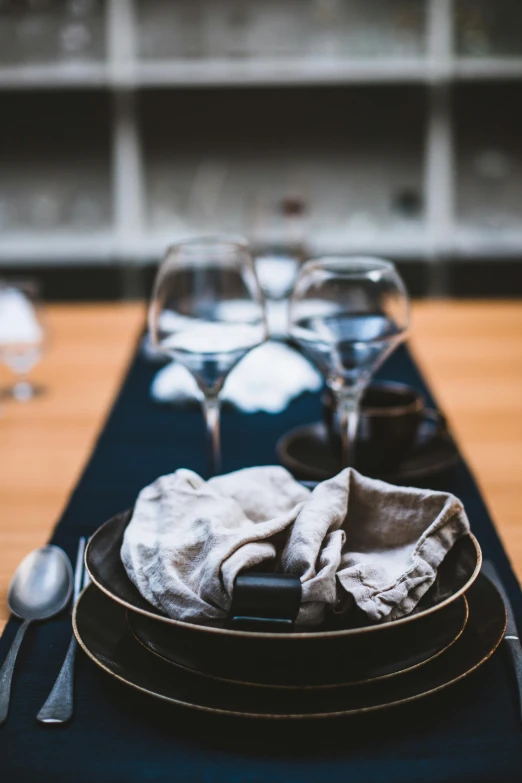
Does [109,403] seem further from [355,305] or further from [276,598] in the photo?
[276,598]

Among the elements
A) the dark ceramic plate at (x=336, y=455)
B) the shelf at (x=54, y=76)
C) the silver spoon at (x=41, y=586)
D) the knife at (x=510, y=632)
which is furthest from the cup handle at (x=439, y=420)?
the shelf at (x=54, y=76)

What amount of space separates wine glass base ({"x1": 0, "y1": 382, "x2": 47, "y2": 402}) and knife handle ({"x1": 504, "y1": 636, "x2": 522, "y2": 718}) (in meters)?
Answer: 0.66

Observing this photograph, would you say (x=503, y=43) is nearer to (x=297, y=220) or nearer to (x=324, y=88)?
(x=324, y=88)

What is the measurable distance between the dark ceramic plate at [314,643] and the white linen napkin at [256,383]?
465 millimetres

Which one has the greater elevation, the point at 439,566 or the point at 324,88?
the point at 324,88

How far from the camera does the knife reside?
40cm

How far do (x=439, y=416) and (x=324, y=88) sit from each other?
1.99 metres

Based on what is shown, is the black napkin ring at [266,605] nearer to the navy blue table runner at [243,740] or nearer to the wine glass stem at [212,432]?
the navy blue table runner at [243,740]

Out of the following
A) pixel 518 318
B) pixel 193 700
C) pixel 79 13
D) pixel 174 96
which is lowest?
pixel 518 318

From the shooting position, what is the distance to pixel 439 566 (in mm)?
431

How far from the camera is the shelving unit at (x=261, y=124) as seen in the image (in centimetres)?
236

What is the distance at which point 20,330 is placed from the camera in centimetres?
98

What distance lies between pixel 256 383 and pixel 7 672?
0.55 metres

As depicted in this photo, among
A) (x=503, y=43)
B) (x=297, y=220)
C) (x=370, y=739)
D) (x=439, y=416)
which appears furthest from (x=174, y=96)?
(x=370, y=739)
